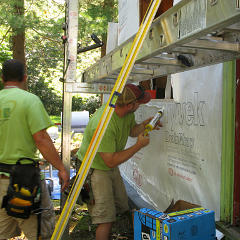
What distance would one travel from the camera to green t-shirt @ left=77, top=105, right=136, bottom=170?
9.75ft

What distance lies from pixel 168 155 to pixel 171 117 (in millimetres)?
454

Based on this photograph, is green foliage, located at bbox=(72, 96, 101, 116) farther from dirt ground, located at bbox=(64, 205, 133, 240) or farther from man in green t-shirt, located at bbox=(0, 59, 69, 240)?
man in green t-shirt, located at bbox=(0, 59, 69, 240)

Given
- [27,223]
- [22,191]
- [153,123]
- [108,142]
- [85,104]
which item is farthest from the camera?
[85,104]

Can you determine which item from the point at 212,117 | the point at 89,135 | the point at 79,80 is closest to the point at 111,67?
the point at 89,135

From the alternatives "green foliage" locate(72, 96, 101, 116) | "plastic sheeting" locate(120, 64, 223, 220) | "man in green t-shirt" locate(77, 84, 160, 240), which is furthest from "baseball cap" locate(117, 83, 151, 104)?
"green foliage" locate(72, 96, 101, 116)

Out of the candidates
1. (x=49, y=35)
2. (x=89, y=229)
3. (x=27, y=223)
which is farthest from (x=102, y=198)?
(x=49, y=35)

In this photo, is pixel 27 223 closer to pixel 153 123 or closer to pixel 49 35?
pixel 153 123

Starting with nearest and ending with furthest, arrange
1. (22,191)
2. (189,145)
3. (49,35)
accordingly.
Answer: (22,191)
(189,145)
(49,35)

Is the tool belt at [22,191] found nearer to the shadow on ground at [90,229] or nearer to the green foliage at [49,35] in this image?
the shadow on ground at [90,229]

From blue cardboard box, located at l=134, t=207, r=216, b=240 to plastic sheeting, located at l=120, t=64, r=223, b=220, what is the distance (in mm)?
632

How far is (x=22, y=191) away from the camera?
103 inches

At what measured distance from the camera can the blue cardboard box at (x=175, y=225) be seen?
6.55 ft

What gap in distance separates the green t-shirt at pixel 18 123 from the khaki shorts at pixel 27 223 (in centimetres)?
27

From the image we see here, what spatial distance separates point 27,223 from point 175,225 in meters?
1.45
